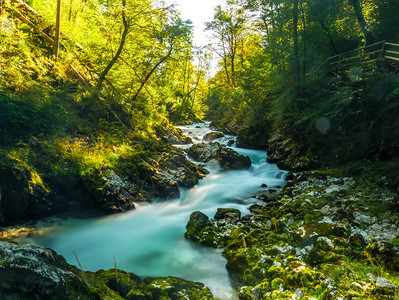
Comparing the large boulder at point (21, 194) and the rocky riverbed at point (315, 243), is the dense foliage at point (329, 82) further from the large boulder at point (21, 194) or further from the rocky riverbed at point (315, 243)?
the large boulder at point (21, 194)

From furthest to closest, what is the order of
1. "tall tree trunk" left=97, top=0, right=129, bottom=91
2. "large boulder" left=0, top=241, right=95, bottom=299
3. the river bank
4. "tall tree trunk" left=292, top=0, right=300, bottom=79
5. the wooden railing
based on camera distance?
"tall tree trunk" left=292, top=0, right=300, bottom=79, "tall tree trunk" left=97, top=0, right=129, bottom=91, the wooden railing, the river bank, "large boulder" left=0, top=241, right=95, bottom=299

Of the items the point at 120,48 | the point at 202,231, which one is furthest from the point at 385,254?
the point at 120,48

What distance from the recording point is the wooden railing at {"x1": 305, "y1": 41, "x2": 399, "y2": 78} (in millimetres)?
7783

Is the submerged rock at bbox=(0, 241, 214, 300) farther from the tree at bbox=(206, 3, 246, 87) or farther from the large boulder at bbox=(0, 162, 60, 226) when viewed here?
the tree at bbox=(206, 3, 246, 87)

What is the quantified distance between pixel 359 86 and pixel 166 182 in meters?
Answer: 8.40

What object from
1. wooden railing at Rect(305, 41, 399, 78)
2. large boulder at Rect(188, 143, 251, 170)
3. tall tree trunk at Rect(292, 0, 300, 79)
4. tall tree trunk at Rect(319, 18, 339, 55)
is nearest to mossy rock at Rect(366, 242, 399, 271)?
wooden railing at Rect(305, 41, 399, 78)

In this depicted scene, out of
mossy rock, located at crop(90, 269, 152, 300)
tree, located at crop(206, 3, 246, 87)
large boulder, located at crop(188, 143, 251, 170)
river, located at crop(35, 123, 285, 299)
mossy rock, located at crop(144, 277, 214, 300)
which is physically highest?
tree, located at crop(206, 3, 246, 87)

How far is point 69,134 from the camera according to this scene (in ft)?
27.2

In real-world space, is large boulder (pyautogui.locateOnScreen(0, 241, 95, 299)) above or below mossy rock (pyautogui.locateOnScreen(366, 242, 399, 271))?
above

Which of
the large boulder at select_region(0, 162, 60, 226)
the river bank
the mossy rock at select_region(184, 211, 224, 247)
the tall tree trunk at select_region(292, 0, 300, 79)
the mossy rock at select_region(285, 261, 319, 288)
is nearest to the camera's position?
the mossy rock at select_region(285, 261, 319, 288)

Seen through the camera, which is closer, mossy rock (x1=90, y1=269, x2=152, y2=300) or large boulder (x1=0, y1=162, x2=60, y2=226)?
mossy rock (x1=90, y1=269, x2=152, y2=300)

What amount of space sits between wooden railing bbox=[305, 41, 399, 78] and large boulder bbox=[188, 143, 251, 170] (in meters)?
5.80

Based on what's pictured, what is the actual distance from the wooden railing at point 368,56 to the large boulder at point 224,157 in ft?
19.0

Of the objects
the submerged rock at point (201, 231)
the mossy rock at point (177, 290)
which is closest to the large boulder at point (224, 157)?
the submerged rock at point (201, 231)
